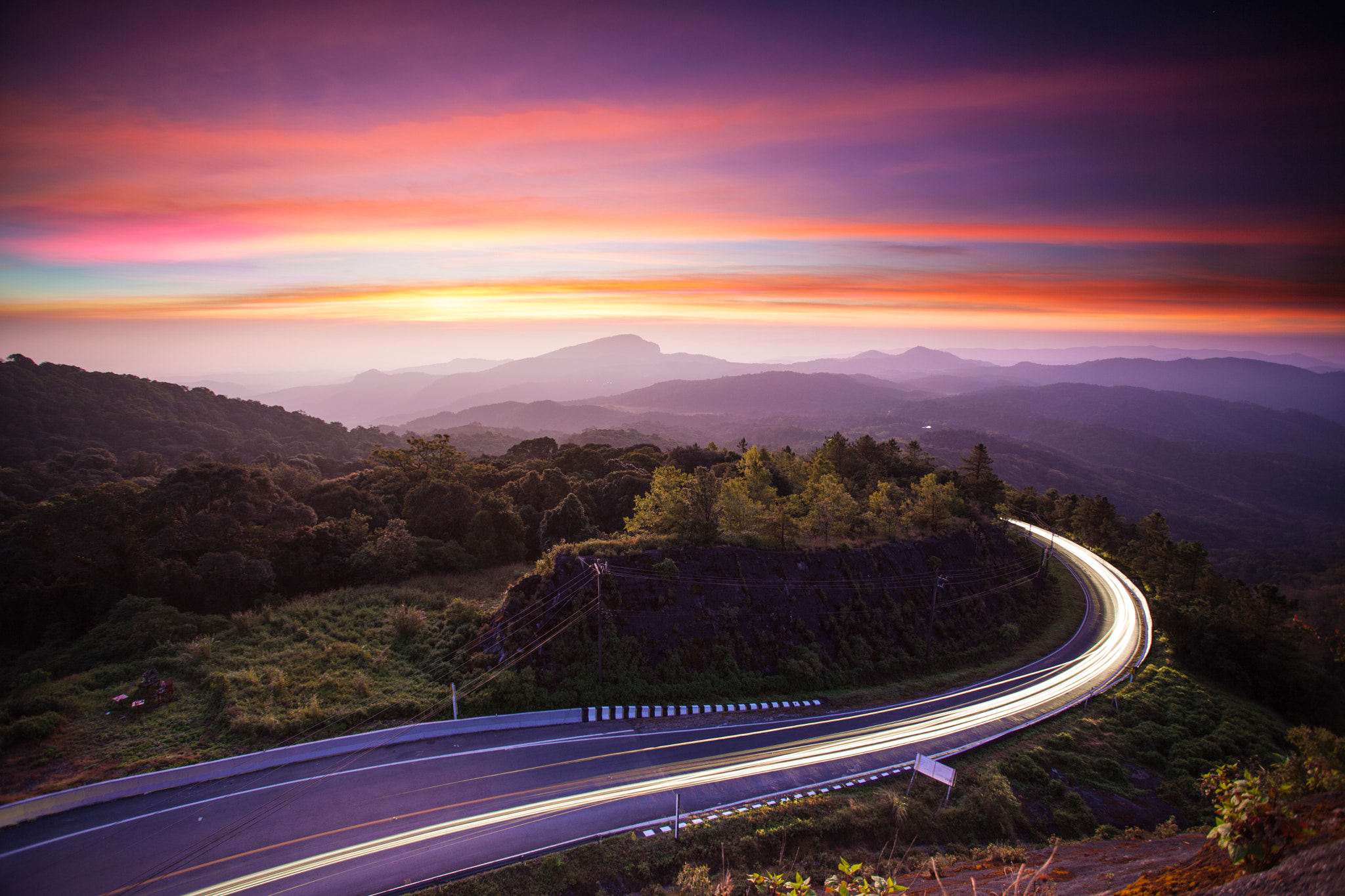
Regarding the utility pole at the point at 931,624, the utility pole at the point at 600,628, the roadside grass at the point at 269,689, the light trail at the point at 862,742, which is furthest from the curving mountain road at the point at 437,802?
the utility pole at the point at 931,624

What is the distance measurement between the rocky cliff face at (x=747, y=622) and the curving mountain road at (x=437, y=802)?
267 cm

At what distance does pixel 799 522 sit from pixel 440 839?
83.0ft

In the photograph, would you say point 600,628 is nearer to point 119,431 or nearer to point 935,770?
point 935,770

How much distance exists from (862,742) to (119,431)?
11042cm

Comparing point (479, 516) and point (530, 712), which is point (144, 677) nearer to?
point (530, 712)

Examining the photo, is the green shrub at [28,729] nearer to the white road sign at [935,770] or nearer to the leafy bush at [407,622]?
the leafy bush at [407,622]

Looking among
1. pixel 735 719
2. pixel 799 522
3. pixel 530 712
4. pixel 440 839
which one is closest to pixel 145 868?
pixel 440 839

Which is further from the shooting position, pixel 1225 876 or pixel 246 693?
pixel 246 693

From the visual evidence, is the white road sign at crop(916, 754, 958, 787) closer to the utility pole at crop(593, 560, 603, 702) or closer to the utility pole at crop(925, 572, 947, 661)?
the utility pole at crop(925, 572, 947, 661)

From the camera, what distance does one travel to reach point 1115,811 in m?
19.3

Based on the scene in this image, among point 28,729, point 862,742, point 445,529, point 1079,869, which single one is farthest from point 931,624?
point 28,729

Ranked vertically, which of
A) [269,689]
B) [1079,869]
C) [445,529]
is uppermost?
[1079,869]

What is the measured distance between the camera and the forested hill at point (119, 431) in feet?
178

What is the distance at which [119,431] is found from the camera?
256ft
